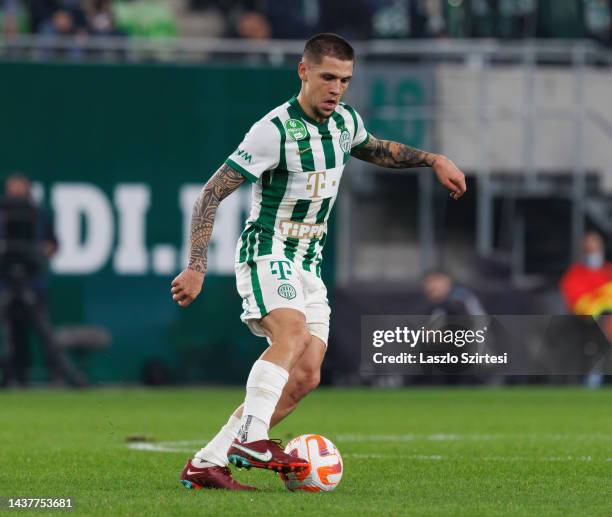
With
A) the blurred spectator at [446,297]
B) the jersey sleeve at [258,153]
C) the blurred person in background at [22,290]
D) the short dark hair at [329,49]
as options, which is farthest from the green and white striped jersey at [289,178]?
the blurred person in background at [22,290]

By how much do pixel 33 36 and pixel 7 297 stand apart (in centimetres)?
338

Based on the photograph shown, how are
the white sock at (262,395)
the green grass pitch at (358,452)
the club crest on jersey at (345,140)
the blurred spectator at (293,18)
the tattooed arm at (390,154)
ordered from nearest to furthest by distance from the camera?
the green grass pitch at (358,452), the white sock at (262,395), the club crest on jersey at (345,140), the tattooed arm at (390,154), the blurred spectator at (293,18)

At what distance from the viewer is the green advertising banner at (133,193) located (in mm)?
18672

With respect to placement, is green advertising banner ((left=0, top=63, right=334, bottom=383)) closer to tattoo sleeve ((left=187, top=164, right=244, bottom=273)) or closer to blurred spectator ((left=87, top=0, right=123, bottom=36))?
blurred spectator ((left=87, top=0, right=123, bottom=36))

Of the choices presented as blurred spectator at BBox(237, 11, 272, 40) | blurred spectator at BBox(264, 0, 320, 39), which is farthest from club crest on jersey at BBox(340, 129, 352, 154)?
blurred spectator at BBox(264, 0, 320, 39)

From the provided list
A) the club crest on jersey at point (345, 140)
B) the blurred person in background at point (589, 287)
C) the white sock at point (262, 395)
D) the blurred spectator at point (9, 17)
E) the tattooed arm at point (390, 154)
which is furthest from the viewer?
the blurred spectator at point (9, 17)

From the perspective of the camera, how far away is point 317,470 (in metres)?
7.43

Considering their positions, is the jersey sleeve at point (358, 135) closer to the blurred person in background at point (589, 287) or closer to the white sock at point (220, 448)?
the white sock at point (220, 448)

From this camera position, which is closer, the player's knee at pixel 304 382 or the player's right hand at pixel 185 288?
the player's right hand at pixel 185 288

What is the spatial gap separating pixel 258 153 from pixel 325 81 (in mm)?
465

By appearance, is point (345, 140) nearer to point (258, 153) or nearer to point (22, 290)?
point (258, 153)

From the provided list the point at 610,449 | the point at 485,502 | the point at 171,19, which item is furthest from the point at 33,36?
the point at 485,502

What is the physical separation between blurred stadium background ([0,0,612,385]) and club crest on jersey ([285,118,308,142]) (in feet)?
36.1

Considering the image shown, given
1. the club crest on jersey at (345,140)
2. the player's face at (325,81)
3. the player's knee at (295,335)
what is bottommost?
the player's knee at (295,335)
